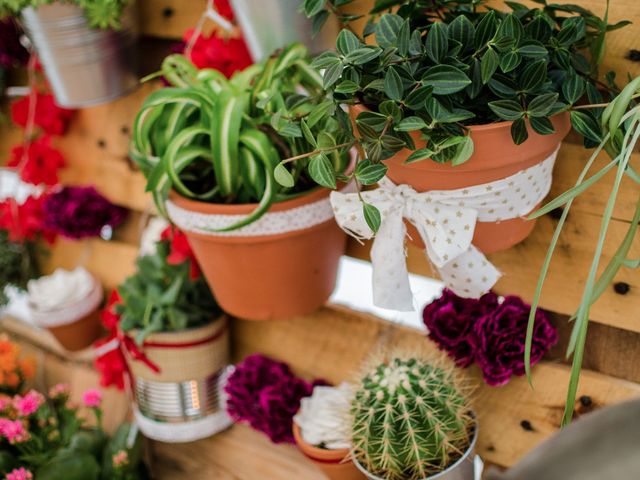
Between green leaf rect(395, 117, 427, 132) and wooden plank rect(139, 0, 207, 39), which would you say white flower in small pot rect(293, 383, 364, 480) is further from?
wooden plank rect(139, 0, 207, 39)

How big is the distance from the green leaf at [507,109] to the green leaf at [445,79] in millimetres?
38

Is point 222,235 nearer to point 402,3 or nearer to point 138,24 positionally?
point 402,3

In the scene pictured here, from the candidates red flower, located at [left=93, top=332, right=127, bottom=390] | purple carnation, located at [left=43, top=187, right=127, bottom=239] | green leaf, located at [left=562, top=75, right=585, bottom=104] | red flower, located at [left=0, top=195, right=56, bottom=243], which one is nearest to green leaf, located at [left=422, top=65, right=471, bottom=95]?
green leaf, located at [left=562, top=75, right=585, bottom=104]

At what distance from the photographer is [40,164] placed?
1.52m

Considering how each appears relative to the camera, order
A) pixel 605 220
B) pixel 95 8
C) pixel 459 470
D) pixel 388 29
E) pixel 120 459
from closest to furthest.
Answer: pixel 605 220
pixel 388 29
pixel 459 470
pixel 95 8
pixel 120 459

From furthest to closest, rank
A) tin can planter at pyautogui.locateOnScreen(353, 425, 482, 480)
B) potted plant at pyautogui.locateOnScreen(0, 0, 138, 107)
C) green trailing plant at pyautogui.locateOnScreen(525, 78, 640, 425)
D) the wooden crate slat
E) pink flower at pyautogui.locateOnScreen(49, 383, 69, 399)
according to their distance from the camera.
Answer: pink flower at pyautogui.locateOnScreen(49, 383, 69, 399)
potted plant at pyautogui.locateOnScreen(0, 0, 138, 107)
the wooden crate slat
tin can planter at pyautogui.locateOnScreen(353, 425, 482, 480)
green trailing plant at pyautogui.locateOnScreen(525, 78, 640, 425)

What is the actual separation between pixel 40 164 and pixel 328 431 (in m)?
0.88

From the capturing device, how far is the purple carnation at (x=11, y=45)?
4.63 feet

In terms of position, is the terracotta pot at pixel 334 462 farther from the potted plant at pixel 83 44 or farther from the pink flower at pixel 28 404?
the potted plant at pixel 83 44

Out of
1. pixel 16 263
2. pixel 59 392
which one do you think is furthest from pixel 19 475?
pixel 16 263

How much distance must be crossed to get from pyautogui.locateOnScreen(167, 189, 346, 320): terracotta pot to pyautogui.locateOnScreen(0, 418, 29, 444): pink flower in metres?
0.44

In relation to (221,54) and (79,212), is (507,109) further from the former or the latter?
(79,212)

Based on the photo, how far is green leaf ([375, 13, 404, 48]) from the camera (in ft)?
2.49

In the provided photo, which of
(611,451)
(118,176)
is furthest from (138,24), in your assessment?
(611,451)
